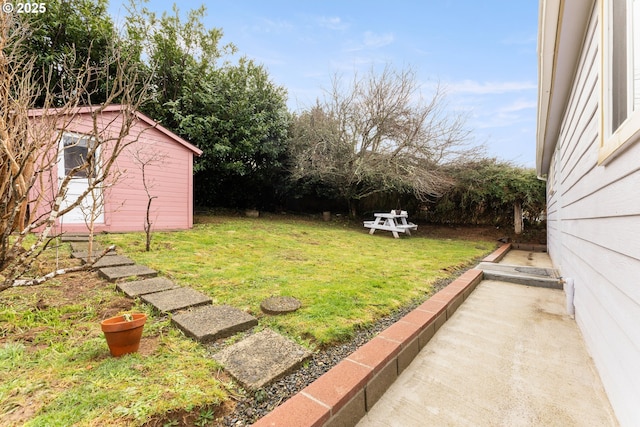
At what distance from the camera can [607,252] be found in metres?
1.61

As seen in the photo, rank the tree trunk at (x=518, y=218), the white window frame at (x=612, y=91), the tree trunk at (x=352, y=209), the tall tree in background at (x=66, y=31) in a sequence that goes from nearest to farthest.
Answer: the white window frame at (x=612, y=91) < the tall tree in background at (x=66, y=31) < the tree trunk at (x=518, y=218) < the tree trunk at (x=352, y=209)

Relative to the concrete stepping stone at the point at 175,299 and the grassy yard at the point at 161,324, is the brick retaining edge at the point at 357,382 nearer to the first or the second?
the grassy yard at the point at 161,324

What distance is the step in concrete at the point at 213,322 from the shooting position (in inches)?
74.9

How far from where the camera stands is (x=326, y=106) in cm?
960

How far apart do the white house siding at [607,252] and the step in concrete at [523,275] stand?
1.08m

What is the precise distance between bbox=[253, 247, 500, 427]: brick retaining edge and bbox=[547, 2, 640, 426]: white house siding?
3.42ft

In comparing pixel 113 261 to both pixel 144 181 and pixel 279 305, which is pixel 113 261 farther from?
pixel 144 181

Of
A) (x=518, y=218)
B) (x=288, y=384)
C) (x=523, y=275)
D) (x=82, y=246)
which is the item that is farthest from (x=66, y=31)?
(x=518, y=218)

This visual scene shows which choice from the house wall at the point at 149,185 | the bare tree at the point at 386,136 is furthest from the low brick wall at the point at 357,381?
the bare tree at the point at 386,136

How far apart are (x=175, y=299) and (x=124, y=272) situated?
1092 millimetres

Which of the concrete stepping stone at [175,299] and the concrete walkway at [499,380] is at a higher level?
the concrete stepping stone at [175,299]

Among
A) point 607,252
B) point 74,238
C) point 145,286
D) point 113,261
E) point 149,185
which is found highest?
point 149,185

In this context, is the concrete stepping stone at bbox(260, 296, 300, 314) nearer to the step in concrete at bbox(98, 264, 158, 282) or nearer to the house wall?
the step in concrete at bbox(98, 264, 158, 282)

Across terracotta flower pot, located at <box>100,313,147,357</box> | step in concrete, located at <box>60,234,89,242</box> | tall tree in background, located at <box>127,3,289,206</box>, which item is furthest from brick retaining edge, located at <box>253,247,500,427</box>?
tall tree in background, located at <box>127,3,289,206</box>
